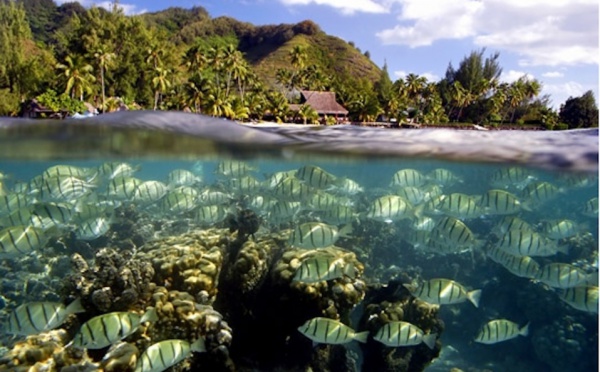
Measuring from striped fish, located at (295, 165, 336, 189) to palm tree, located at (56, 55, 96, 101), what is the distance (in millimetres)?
42035

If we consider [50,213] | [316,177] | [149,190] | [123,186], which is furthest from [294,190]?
[50,213]

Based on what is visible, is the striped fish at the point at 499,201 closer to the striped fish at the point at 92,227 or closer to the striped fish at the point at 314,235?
the striped fish at the point at 314,235

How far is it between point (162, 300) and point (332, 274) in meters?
2.76

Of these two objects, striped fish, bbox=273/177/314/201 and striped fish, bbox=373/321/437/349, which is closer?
striped fish, bbox=373/321/437/349

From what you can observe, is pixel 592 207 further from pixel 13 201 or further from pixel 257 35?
pixel 257 35

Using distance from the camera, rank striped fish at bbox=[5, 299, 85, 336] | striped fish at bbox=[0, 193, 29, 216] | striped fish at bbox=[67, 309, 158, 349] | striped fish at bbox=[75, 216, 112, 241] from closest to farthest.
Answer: striped fish at bbox=[67, 309, 158, 349]
striped fish at bbox=[5, 299, 85, 336]
striped fish at bbox=[75, 216, 112, 241]
striped fish at bbox=[0, 193, 29, 216]

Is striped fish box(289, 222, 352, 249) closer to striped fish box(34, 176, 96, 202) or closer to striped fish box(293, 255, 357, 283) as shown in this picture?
striped fish box(293, 255, 357, 283)

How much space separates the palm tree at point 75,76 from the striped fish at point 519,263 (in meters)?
45.1

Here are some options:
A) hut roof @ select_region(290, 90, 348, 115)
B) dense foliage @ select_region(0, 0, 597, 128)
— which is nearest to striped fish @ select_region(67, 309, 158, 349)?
dense foliage @ select_region(0, 0, 597, 128)

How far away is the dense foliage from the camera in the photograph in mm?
47656

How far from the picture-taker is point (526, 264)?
8.09 meters

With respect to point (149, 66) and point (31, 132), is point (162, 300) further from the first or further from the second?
point (149, 66)

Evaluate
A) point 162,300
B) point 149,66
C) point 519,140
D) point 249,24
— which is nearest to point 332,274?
point 162,300

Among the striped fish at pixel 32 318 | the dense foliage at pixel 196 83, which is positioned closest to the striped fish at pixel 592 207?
the striped fish at pixel 32 318
